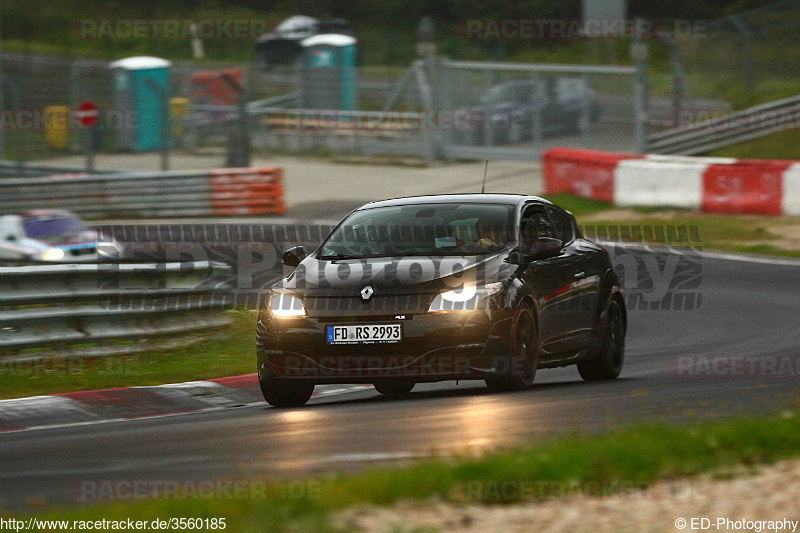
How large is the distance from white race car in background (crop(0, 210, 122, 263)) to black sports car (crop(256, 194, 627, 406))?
12352 mm

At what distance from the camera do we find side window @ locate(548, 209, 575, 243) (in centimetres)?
1102

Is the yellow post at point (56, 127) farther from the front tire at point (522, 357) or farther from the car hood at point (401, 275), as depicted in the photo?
the front tire at point (522, 357)

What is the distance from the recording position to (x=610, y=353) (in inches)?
440

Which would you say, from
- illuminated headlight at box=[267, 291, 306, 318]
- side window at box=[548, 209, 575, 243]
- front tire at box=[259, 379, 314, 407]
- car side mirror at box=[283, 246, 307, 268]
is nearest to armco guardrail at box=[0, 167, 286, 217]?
side window at box=[548, 209, 575, 243]

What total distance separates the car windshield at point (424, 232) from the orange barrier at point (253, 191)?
1796cm

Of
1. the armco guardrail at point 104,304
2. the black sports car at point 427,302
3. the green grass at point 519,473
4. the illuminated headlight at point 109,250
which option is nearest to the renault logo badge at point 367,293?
the black sports car at point 427,302

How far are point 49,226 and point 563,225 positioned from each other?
1372 centimetres

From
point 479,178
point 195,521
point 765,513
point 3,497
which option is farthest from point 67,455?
point 479,178

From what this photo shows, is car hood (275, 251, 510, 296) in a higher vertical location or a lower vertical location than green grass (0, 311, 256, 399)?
higher

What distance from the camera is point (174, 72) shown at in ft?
124

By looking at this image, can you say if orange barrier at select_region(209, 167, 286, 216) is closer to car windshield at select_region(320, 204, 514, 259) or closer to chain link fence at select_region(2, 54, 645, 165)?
chain link fence at select_region(2, 54, 645, 165)

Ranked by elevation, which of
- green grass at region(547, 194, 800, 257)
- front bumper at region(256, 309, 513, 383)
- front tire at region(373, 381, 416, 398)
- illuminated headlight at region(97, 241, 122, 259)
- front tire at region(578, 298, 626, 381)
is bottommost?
illuminated headlight at region(97, 241, 122, 259)

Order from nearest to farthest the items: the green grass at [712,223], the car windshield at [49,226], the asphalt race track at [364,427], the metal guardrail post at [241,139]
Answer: the asphalt race track at [364,427] → the green grass at [712,223] → the car windshield at [49,226] → the metal guardrail post at [241,139]

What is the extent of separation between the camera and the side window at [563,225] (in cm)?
1102
